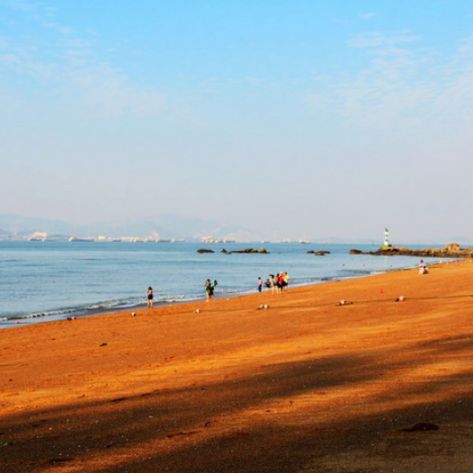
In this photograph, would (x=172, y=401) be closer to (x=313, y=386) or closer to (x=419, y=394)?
(x=313, y=386)

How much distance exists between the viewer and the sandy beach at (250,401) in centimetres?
688

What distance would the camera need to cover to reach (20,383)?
14.0m

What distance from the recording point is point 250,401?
9938 millimetres

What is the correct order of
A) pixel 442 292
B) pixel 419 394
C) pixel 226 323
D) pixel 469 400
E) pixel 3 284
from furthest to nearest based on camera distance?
pixel 3 284
pixel 442 292
pixel 226 323
pixel 419 394
pixel 469 400

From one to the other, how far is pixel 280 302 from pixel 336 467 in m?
29.9

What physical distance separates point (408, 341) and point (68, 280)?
57.9 metres

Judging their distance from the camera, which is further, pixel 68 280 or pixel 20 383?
pixel 68 280

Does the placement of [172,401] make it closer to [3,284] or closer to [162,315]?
[162,315]

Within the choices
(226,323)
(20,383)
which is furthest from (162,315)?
(20,383)

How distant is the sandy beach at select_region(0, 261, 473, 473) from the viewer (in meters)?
6.88

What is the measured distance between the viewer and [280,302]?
118 ft

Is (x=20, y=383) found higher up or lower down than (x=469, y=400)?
lower down

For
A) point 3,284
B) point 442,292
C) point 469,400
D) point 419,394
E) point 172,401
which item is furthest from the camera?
point 3,284

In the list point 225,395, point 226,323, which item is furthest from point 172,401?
point 226,323
